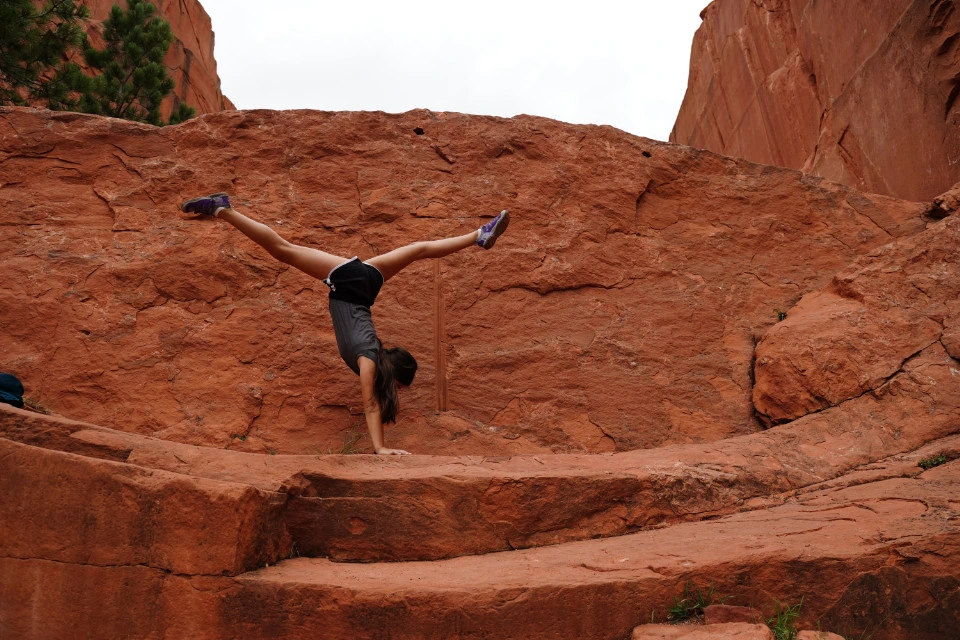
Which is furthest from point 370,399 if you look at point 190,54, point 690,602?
point 190,54

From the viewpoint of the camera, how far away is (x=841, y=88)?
1077cm

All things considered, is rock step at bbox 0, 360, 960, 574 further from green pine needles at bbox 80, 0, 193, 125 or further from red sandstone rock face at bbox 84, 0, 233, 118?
red sandstone rock face at bbox 84, 0, 233, 118

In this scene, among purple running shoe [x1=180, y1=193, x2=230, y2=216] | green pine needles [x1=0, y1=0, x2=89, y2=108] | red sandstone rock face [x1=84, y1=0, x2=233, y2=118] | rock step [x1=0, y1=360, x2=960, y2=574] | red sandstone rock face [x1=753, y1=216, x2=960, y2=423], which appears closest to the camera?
rock step [x1=0, y1=360, x2=960, y2=574]

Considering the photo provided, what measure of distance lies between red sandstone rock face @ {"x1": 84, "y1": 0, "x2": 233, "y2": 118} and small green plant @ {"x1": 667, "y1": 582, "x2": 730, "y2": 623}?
14.6 m

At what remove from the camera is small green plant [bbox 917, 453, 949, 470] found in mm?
4672

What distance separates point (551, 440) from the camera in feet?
20.2

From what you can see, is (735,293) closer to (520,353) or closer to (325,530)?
(520,353)

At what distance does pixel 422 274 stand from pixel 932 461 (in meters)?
3.63

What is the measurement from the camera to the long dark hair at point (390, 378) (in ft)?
17.1

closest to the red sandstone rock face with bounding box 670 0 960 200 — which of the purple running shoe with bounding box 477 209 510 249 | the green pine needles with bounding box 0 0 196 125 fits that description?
the purple running shoe with bounding box 477 209 510 249

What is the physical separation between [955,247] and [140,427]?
547cm

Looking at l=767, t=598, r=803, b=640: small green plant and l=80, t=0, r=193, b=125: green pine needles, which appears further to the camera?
l=80, t=0, r=193, b=125: green pine needles

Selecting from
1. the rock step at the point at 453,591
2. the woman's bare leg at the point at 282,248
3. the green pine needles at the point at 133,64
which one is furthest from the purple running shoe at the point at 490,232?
the green pine needles at the point at 133,64

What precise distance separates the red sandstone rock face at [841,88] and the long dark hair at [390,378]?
18.4 feet
